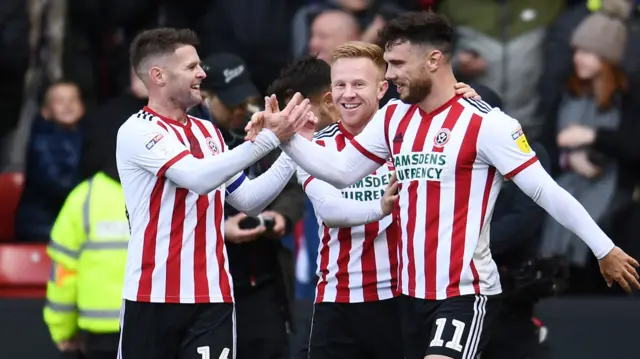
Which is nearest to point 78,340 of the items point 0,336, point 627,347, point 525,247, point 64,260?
point 64,260

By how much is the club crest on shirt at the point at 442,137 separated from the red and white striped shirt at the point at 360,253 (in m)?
0.61

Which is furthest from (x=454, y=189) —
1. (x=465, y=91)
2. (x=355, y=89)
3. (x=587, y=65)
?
(x=587, y=65)

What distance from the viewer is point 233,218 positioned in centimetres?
778

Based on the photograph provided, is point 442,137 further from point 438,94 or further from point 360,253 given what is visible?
point 360,253

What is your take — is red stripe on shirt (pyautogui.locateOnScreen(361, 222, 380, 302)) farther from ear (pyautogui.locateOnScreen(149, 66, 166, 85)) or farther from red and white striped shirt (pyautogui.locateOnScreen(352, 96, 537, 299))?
ear (pyautogui.locateOnScreen(149, 66, 166, 85))

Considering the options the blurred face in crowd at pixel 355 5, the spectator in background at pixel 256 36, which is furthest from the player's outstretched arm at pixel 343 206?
the spectator in background at pixel 256 36

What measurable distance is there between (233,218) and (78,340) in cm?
107

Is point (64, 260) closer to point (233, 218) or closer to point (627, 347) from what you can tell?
point (233, 218)

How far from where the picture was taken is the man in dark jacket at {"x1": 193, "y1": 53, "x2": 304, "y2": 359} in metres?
7.87

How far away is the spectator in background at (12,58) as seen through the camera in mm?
9906

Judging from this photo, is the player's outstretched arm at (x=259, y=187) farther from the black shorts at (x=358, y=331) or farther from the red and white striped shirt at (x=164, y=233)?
the black shorts at (x=358, y=331)

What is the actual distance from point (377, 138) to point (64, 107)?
12.3ft

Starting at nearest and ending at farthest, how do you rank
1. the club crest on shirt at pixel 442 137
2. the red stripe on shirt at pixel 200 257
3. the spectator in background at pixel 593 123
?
the club crest on shirt at pixel 442 137, the red stripe on shirt at pixel 200 257, the spectator in background at pixel 593 123

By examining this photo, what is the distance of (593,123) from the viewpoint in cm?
920
